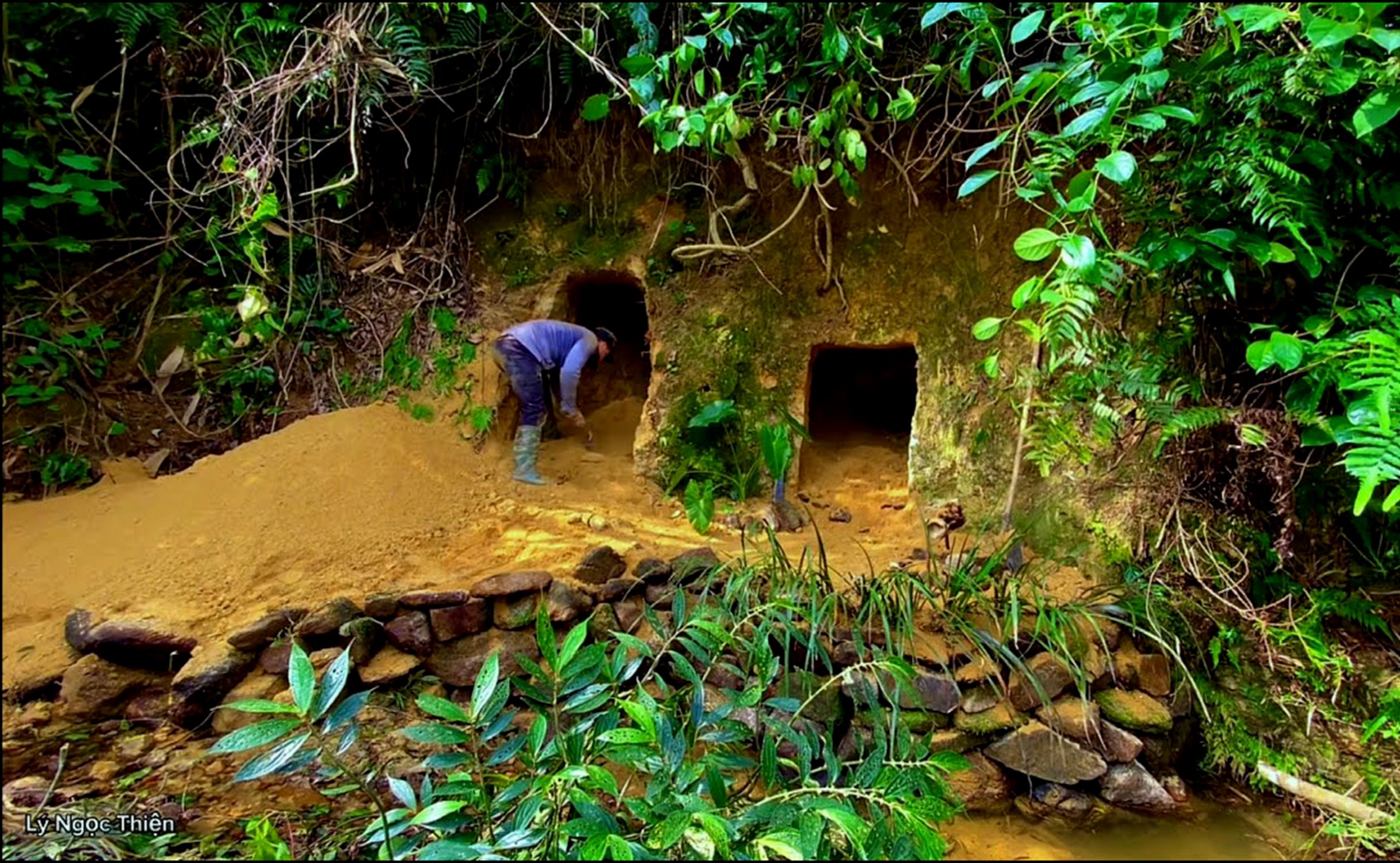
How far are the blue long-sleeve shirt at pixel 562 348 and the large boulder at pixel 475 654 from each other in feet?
5.13

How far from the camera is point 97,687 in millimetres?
2270

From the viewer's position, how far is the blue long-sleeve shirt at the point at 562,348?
3.71m

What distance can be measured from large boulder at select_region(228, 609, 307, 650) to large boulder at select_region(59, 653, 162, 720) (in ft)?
1.06

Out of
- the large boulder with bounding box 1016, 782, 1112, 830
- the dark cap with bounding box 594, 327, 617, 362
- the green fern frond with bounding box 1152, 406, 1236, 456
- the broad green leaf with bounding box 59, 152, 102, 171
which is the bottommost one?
the large boulder with bounding box 1016, 782, 1112, 830

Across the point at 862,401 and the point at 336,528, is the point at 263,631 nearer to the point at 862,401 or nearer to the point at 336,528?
the point at 336,528

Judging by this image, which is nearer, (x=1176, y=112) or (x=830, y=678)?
(x=1176, y=112)

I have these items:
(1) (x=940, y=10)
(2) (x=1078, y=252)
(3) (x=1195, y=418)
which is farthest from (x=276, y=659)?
(3) (x=1195, y=418)

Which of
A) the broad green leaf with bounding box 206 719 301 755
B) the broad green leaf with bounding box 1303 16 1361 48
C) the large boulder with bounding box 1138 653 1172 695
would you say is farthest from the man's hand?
the broad green leaf with bounding box 1303 16 1361 48

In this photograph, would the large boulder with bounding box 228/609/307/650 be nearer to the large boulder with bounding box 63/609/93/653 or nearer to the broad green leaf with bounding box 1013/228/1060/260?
the large boulder with bounding box 63/609/93/653

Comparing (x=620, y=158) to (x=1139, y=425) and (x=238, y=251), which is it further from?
(x=1139, y=425)

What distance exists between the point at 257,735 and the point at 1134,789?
2.73 m

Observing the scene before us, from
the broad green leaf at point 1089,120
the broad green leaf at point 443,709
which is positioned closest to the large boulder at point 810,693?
the broad green leaf at point 443,709

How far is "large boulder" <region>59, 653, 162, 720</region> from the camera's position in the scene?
2.24 meters

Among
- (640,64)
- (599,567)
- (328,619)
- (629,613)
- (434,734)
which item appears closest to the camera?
(434,734)
